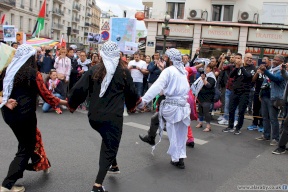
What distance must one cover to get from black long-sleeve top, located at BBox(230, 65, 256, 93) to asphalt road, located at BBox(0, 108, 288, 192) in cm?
117

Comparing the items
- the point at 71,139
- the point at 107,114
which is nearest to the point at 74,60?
the point at 71,139

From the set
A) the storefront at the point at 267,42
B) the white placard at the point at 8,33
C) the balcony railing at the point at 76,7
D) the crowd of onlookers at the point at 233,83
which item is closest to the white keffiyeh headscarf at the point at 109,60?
the crowd of onlookers at the point at 233,83

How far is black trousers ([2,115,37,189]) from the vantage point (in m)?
3.62

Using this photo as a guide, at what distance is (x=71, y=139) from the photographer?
6.20 meters

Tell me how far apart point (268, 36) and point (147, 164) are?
19022 mm

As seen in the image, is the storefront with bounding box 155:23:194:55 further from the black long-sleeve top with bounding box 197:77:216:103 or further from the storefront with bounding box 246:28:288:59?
the black long-sleeve top with bounding box 197:77:216:103

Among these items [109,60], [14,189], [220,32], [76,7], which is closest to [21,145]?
[14,189]

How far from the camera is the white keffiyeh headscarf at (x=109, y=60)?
12.0ft

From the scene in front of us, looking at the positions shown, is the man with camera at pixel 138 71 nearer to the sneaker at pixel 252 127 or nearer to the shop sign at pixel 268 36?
the sneaker at pixel 252 127

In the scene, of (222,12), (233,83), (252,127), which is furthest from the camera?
(222,12)

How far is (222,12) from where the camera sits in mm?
22797

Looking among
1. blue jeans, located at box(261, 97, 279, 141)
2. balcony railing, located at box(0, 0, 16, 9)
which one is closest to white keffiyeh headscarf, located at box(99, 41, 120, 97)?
blue jeans, located at box(261, 97, 279, 141)

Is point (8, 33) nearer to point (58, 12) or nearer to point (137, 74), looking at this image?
point (137, 74)

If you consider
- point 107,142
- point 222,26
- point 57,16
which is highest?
point 57,16
